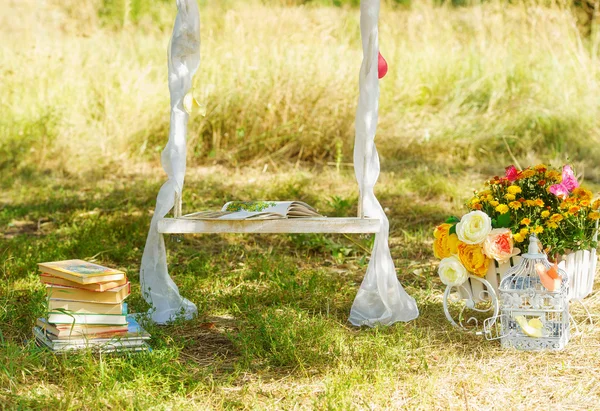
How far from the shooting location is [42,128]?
609 cm

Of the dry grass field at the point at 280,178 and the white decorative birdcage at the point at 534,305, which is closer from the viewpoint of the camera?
the dry grass field at the point at 280,178

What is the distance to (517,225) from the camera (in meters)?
3.04

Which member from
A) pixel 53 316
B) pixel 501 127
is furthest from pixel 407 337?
pixel 501 127

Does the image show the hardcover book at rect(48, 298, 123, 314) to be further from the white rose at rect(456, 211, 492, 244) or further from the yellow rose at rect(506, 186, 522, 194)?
the yellow rose at rect(506, 186, 522, 194)

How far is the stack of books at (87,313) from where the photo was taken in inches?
109

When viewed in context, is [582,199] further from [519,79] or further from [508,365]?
[519,79]

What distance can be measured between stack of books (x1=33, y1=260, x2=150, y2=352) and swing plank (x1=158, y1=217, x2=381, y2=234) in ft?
0.89

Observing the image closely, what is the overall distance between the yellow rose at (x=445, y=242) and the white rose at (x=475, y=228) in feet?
0.25

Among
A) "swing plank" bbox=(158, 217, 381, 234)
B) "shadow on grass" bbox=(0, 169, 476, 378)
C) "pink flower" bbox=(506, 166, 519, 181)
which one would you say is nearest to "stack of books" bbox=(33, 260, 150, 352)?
"shadow on grass" bbox=(0, 169, 476, 378)

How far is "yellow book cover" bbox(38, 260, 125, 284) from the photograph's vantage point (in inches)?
109

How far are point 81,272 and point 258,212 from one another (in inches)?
26.9

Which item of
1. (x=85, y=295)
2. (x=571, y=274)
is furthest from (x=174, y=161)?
(x=571, y=274)

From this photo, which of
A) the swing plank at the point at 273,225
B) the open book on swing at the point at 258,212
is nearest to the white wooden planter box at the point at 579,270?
the swing plank at the point at 273,225

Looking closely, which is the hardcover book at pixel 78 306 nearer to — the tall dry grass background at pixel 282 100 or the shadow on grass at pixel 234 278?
the shadow on grass at pixel 234 278
